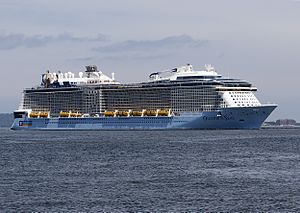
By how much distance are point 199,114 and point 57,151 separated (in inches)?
2033

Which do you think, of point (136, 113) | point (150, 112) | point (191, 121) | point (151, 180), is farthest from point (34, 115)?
point (151, 180)

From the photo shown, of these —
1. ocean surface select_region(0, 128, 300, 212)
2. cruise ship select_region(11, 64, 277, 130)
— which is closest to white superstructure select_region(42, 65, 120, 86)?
cruise ship select_region(11, 64, 277, 130)

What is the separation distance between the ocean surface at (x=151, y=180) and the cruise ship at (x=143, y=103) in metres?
49.1

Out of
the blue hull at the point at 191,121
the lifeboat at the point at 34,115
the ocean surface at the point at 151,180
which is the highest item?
the lifeboat at the point at 34,115

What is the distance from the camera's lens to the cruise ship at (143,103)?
405 feet

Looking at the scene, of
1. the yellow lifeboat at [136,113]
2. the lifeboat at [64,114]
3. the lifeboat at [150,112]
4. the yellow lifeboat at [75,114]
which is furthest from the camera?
the lifeboat at [64,114]

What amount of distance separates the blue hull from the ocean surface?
154 feet

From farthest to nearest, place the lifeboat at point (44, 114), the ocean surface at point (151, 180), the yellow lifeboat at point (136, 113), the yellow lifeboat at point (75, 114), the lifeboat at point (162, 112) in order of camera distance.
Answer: the lifeboat at point (44, 114) → the yellow lifeboat at point (75, 114) → the yellow lifeboat at point (136, 113) → the lifeboat at point (162, 112) → the ocean surface at point (151, 180)

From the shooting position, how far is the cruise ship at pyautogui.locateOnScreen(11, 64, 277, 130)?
123500 millimetres

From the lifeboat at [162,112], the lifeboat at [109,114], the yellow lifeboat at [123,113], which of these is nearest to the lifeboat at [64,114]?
the lifeboat at [109,114]

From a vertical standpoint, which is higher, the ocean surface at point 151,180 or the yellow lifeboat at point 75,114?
the yellow lifeboat at point 75,114

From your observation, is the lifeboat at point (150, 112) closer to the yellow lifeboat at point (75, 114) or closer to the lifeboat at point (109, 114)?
the lifeboat at point (109, 114)

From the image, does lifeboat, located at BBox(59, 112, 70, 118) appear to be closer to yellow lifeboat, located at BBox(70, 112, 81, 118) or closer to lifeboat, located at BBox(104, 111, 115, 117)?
yellow lifeboat, located at BBox(70, 112, 81, 118)

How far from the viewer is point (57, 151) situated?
75500 mm
